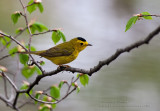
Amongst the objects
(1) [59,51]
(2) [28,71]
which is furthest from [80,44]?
(2) [28,71]

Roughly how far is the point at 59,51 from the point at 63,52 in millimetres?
56

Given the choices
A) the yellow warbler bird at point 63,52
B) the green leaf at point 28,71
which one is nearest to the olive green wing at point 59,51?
the yellow warbler bird at point 63,52

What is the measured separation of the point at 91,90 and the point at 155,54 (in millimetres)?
1771

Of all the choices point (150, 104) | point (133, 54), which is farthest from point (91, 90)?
point (133, 54)

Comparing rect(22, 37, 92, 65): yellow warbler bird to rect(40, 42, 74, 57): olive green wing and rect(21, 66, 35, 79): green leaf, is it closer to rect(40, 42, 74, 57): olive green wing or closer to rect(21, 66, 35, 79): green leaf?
rect(40, 42, 74, 57): olive green wing

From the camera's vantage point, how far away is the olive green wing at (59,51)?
8.91 feet

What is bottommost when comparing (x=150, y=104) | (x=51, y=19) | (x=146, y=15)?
(x=150, y=104)

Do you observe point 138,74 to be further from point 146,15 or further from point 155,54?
point 146,15

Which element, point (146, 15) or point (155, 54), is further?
point (155, 54)

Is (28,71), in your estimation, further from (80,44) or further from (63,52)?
(80,44)

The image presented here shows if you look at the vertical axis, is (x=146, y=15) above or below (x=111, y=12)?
above

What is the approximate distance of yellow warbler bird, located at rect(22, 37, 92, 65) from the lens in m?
2.71

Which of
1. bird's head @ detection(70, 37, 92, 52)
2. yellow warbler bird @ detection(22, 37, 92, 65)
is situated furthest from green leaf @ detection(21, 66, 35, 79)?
bird's head @ detection(70, 37, 92, 52)

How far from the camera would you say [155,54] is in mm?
6332
